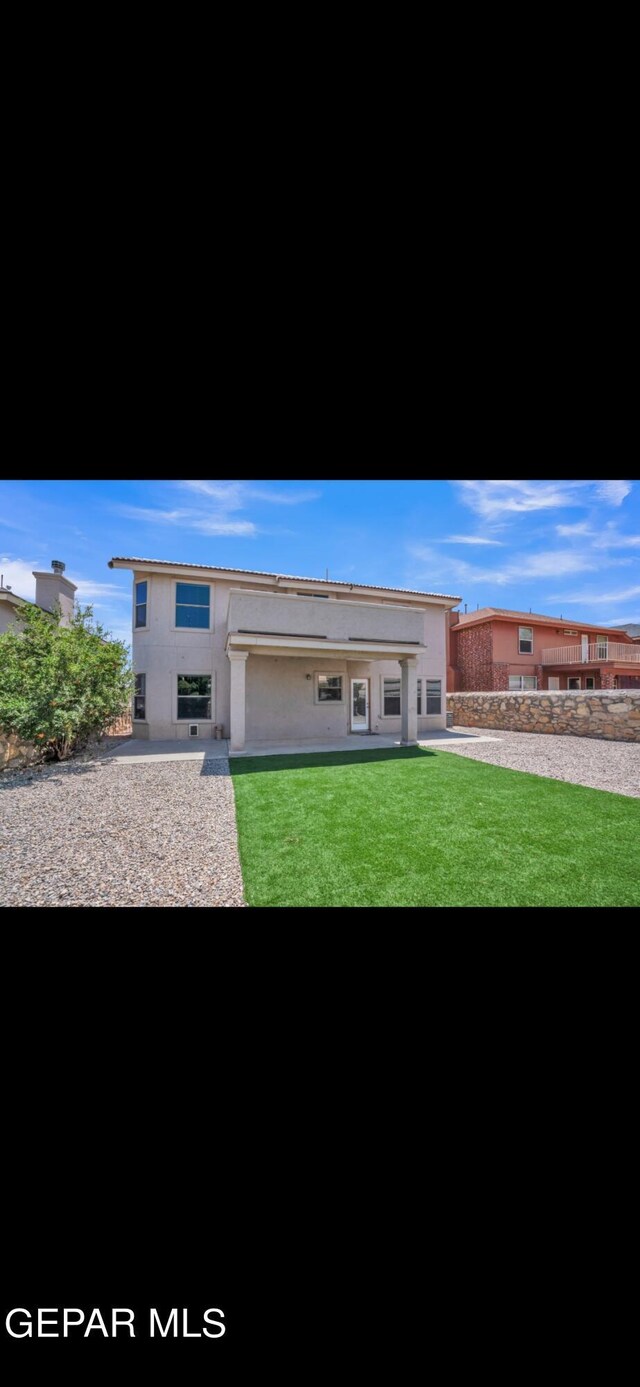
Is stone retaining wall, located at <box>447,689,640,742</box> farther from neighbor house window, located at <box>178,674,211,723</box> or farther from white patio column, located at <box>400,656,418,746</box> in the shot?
neighbor house window, located at <box>178,674,211,723</box>

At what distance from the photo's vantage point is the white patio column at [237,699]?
1034 centimetres

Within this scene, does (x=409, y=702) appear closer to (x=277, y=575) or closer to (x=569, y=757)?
(x=569, y=757)

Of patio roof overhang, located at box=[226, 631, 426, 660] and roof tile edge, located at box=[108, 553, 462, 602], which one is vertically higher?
roof tile edge, located at box=[108, 553, 462, 602]

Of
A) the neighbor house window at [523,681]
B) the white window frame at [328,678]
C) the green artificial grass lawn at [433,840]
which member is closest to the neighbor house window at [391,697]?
the white window frame at [328,678]

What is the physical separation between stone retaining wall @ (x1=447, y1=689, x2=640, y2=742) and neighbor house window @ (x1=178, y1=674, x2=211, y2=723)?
913 cm

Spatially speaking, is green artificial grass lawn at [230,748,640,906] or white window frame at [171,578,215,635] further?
white window frame at [171,578,215,635]

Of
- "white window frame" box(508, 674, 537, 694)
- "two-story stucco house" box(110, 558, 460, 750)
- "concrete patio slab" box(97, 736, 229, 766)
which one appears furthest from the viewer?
"white window frame" box(508, 674, 537, 694)

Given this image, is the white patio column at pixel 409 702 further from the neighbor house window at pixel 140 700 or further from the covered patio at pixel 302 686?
the neighbor house window at pixel 140 700

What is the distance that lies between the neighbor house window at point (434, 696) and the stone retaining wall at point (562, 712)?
1.94 meters

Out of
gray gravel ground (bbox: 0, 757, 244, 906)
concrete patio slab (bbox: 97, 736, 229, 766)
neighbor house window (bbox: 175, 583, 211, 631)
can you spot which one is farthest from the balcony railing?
gray gravel ground (bbox: 0, 757, 244, 906)

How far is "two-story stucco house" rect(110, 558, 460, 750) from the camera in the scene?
36.6 feet
